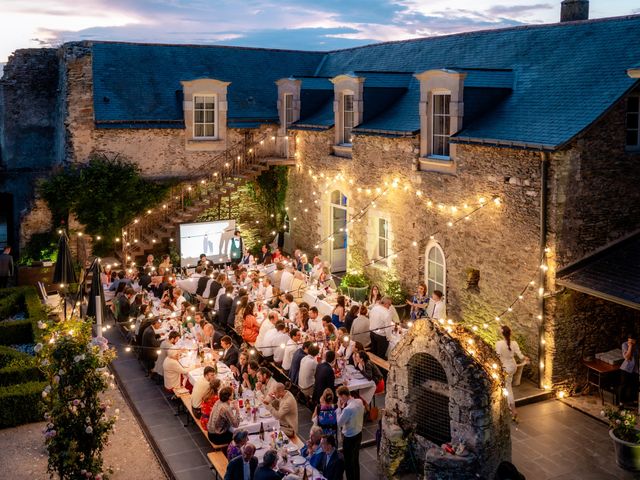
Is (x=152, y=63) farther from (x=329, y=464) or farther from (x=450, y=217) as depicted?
(x=329, y=464)

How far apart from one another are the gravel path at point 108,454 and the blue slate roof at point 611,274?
7.84 metres

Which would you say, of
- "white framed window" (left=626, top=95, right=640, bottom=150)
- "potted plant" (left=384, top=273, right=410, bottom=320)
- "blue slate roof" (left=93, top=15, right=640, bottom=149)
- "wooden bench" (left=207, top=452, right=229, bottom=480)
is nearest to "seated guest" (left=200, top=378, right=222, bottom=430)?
"wooden bench" (left=207, top=452, right=229, bottom=480)

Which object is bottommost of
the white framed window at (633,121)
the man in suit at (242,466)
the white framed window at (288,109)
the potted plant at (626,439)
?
the potted plant at (626,439)

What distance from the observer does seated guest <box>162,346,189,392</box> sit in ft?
41.9

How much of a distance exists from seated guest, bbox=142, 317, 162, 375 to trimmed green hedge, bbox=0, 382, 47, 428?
219 centimetres

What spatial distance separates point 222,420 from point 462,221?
7040 millimetres

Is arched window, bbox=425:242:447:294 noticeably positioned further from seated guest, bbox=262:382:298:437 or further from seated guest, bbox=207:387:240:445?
seated guest, bbox=207:387:240:445

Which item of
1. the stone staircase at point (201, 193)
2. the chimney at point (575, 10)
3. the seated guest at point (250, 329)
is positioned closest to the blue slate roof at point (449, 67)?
the stone staircase at point (201, 193)

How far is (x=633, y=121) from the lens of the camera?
43.7 feet

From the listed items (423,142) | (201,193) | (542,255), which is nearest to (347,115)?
(423,142)

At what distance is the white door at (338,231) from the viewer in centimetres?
2073

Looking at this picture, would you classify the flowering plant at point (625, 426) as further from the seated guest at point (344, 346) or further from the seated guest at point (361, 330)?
the seated guest at point (361, 330)

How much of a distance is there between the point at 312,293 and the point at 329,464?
8.19 m

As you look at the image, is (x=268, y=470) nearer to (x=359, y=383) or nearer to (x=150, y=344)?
(x=359, y=383)
